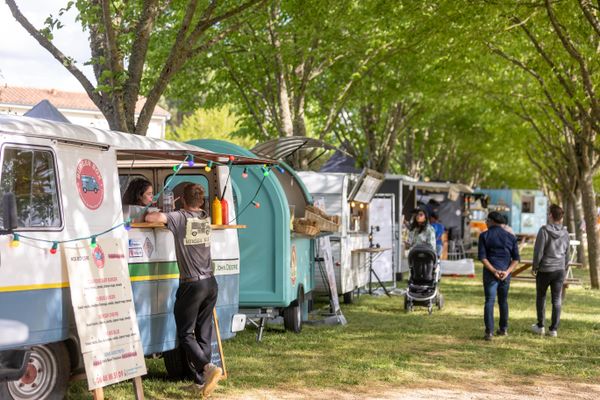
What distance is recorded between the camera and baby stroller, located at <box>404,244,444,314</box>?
16109 mm

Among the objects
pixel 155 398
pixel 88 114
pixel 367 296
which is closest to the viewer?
pixel 155 398

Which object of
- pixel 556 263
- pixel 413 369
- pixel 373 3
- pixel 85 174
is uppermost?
pixel 373 3

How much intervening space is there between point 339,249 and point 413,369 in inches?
225

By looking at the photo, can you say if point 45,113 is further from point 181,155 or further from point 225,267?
point 181,155

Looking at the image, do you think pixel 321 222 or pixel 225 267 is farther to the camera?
pixel 321 222

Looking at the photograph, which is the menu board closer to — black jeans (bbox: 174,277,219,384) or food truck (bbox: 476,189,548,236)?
black jeans (bbox: 174,277,219,384)

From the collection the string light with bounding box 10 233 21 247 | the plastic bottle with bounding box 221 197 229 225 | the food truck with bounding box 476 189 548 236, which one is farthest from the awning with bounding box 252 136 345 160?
the food truck with bounding box 476 189 548 236

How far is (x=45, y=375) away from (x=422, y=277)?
9833mm

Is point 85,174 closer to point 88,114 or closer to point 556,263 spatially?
point 556,263

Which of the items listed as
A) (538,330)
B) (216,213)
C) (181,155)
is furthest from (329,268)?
(181,155)

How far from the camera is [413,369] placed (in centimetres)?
1038

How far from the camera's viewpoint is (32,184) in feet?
23.1

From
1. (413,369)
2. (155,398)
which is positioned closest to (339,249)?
(413,369)

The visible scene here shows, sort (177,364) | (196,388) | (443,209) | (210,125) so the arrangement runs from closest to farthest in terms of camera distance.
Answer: (196,388) → (177,364) → (443,209) → (210,125)
